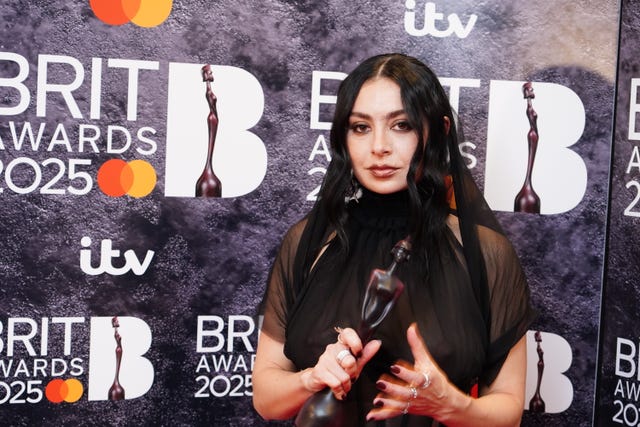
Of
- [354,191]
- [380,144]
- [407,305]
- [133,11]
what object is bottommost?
[407,305]

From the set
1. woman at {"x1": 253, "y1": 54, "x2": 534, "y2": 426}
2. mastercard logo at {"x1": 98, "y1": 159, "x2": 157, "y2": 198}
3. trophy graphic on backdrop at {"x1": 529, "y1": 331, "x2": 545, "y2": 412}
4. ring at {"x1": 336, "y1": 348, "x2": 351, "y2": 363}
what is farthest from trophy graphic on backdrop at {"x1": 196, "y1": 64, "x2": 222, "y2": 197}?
trophy graphic on backdrop at {"x1": 529, "y1": 331, "x2": 545, "y2": 412}

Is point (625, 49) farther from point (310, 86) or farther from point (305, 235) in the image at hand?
point (305, 235)

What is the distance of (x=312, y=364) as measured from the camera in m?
1.70

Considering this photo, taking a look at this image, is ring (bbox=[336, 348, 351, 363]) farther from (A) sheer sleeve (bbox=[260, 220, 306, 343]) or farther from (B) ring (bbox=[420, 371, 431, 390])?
(A) sheer sleeve (bbox=[260, 220, 306, 343])

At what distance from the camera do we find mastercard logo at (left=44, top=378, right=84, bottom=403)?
2201 mm

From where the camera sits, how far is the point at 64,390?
7.26 ft

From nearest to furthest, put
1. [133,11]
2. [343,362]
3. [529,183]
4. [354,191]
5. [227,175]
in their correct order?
[343,362], [354,191], [133,11], [227,175], [529,183]

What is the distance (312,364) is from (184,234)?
0.76 m

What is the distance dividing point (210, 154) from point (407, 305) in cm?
87

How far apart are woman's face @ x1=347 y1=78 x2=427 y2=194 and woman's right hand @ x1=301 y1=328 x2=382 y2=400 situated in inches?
15.5

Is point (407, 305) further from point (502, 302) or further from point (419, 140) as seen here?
point (419, 140)

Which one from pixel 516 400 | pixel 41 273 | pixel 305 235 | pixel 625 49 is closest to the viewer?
pixel 516 400

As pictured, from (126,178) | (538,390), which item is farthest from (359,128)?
(538,390)


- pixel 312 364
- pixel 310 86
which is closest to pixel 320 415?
pixel 312 364
